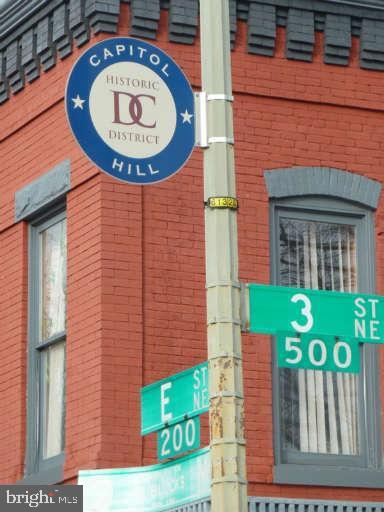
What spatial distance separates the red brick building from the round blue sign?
3.72 meters

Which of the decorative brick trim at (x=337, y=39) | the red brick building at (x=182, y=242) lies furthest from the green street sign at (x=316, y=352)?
the decorative brick trim at (x=337, y=39)

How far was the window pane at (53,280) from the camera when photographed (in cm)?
1273

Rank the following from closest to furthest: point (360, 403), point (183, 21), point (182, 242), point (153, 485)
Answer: point (153, 485), point (182, 242), point (183, 21), point (360, 403)

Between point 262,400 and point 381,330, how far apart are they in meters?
4.02

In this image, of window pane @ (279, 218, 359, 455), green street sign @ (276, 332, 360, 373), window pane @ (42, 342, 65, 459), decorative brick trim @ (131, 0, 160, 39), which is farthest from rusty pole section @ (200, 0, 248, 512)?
window pane @ (42, 342, 65, 459)

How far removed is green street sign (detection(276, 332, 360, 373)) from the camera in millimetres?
7789

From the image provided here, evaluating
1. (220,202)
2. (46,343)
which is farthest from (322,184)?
(220,202)

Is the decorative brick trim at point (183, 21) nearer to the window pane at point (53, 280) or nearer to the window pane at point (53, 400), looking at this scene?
the window pane at point (53, 280)

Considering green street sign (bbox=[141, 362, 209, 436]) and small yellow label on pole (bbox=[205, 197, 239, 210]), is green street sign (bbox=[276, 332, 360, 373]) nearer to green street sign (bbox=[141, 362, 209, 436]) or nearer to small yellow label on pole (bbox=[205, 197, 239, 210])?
green street sign (bbox=[141, 362, 209, 436])

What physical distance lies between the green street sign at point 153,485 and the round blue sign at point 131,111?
1627mm

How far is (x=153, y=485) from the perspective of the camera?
8398 mm

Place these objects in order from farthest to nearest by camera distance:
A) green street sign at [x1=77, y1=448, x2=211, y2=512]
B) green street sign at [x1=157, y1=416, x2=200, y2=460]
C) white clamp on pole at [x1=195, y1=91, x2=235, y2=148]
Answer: green street sign at [x1=157, y1=416, x2=200, y2=460] < white clamp on pole at [x1=195, y1=91, x2=235, y2=148] < green street sign at [x1=77, y1=448, x2=211, y2=512]
